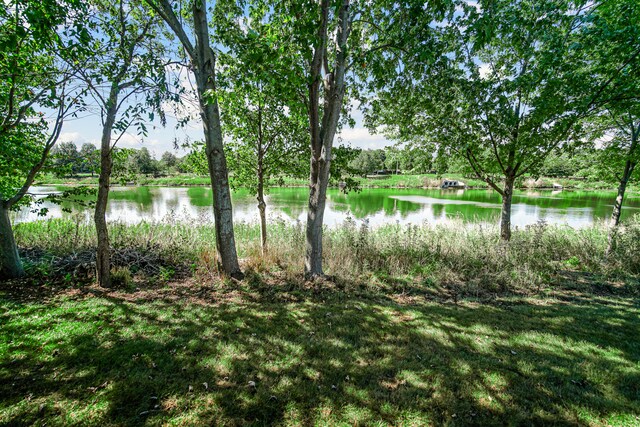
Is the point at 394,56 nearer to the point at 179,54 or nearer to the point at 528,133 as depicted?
the point at 528,133

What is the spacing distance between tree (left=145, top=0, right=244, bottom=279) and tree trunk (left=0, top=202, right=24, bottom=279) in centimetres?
428

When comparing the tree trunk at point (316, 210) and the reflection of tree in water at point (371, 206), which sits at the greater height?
the tree trunk at point (316, 210)

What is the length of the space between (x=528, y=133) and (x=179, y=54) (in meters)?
8.77

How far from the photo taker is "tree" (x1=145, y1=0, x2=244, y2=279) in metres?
4.78

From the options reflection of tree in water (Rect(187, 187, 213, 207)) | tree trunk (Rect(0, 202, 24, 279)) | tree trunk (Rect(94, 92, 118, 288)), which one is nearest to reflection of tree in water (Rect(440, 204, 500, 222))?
tree trunk (Rect(94, 92, 118, 288))

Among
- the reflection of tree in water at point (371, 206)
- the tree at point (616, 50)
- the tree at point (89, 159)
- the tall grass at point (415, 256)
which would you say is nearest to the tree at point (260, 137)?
the tall grass at point (415, 256)

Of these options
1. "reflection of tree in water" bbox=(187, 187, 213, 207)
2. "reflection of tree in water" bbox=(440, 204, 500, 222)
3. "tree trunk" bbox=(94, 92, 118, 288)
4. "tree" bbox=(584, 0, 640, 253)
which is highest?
"tree" bbox=(584, 0, 640, 253)

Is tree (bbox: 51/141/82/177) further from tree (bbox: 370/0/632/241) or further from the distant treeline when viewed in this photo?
tree (bbox: 370/0/632/241)

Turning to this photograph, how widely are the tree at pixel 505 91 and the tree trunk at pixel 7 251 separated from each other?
28.9ft

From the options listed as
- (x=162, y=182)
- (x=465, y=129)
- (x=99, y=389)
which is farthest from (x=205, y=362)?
(x=162, y=182)

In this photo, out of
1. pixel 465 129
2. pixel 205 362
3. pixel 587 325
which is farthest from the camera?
pixel 465 129

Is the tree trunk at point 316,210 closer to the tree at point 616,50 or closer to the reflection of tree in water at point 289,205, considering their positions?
the tree at point 616,50

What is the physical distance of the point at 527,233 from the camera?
9.15m

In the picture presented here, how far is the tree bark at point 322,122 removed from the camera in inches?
197
